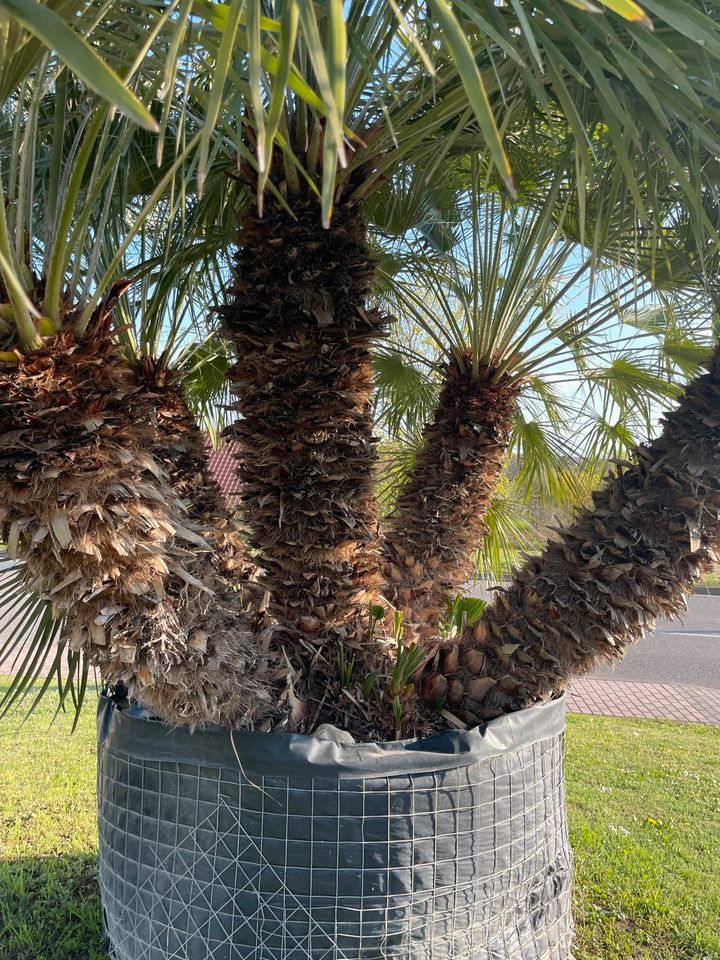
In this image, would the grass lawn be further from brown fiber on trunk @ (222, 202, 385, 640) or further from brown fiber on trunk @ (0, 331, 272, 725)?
brown fiber on trunk @ (222, 202, 385, 640)

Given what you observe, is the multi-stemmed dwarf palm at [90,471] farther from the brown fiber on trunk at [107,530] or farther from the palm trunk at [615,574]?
the palm trunk at [615,574]

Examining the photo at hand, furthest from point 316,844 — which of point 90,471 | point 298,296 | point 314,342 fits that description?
point 298,296

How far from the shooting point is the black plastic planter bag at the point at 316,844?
1.88 meters

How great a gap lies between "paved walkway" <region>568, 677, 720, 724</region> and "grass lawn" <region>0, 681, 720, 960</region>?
0.76 m

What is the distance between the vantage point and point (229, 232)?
9.46ft

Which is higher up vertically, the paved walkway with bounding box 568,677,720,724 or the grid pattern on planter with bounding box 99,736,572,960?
the grid pattern on planter with bounding box 99,736,572,960

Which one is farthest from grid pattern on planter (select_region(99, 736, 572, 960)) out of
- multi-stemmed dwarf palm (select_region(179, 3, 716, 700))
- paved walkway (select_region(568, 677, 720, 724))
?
paved walkway (select_region(568, 677, 720, 724))

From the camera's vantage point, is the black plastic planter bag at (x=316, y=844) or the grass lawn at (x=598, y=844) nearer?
the black plastic planter bag at (x=316, y=844)

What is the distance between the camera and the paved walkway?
6.37 meters

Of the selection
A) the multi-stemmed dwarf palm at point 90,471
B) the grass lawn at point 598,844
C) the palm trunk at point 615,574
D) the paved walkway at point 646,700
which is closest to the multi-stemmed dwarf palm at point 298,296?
the multi-stemmed dwarf palm at point 90,471

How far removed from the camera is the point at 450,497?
3.05 m

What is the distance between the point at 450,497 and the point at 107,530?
1.84 m

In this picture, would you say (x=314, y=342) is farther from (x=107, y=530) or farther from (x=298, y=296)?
(x=107, y=530)

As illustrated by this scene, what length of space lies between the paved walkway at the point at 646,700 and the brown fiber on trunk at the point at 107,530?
5.53 m
